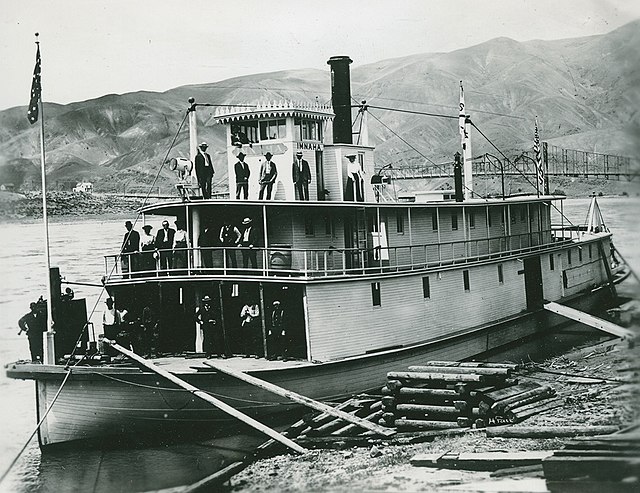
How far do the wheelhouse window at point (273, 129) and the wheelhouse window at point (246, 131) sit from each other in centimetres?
20

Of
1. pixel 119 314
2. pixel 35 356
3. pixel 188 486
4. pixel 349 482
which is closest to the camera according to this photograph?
pixel 349 482

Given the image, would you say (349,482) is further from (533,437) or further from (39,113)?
(39,113)

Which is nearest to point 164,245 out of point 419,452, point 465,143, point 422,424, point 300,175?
point 300,175

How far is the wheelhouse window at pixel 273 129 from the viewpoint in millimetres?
18688

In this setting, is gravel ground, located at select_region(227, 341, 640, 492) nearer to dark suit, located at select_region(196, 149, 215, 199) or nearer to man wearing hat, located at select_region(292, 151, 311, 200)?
dark suit, located at select_region(196, 149, 215, 199)

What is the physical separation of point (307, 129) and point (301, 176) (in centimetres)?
150

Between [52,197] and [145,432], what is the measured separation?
37.4 m

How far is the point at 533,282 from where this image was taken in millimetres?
25047

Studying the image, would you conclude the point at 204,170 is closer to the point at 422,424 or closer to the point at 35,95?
the point at 35,95

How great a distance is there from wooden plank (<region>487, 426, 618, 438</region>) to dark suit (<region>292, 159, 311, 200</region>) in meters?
8.52

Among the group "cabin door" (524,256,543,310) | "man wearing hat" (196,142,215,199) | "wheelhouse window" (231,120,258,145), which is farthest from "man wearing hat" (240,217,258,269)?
"cabin door" (524,256,543,310)

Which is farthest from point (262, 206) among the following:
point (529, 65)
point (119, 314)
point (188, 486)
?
point (529, 65)

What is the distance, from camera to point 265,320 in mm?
16688

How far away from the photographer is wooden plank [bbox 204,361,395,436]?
13445 millimetres
